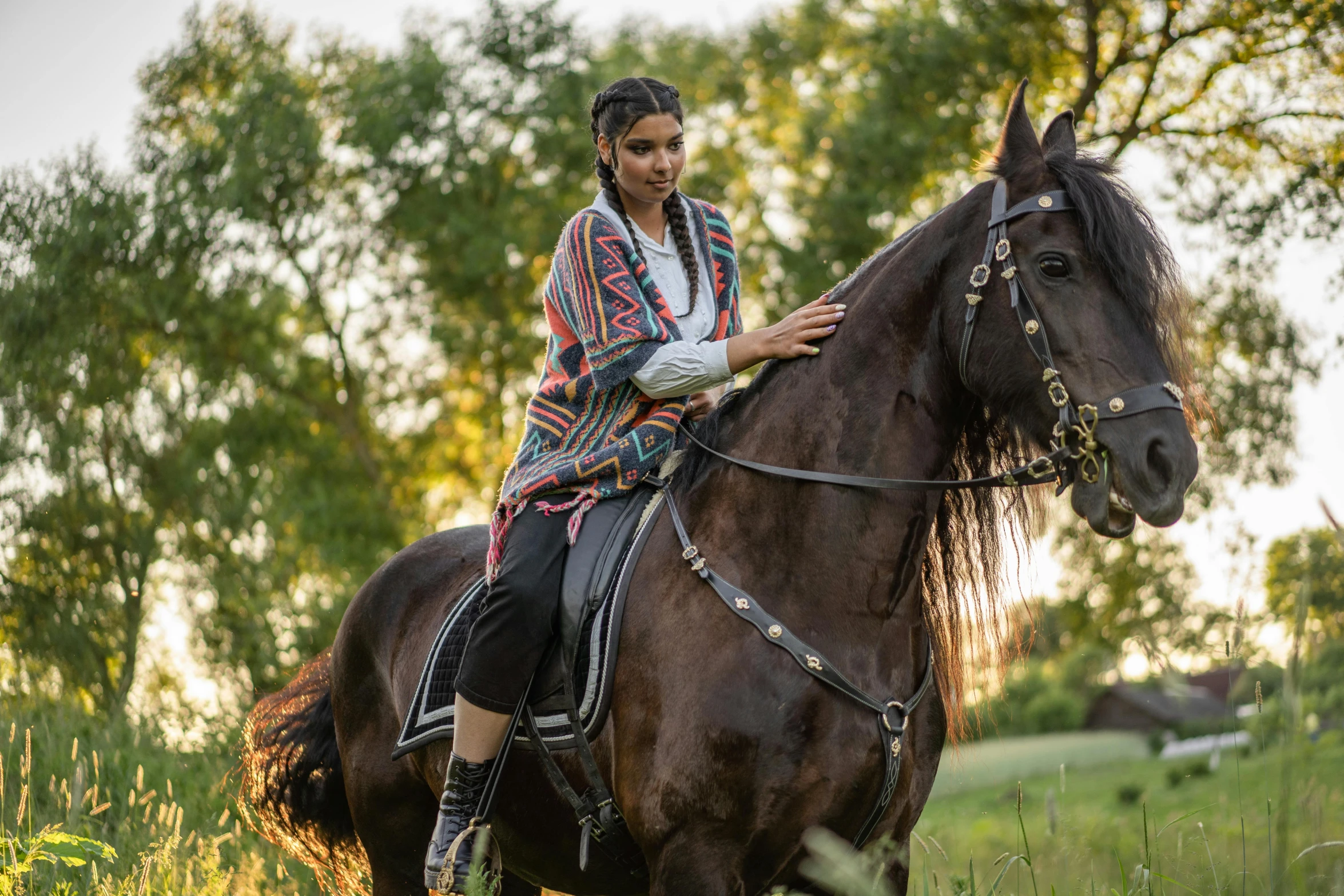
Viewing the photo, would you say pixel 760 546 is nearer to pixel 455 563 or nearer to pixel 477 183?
pixel 455 563

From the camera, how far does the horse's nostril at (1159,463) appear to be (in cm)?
258

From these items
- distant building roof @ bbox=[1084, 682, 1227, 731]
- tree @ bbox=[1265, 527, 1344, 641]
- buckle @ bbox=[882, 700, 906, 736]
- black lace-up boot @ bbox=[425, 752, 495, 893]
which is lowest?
distant building roof @ bbox=[1084, 682, 1227, 731]

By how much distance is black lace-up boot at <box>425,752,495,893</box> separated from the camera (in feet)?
11.3

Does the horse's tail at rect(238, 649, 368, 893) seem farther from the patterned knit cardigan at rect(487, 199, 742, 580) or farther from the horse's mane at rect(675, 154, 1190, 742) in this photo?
the horse's mane at rect(675, 154, 1190, 742)

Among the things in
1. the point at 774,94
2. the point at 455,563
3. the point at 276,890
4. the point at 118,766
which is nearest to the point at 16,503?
the point at 118,766

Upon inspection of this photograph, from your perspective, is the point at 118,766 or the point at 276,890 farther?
the point at 118,766

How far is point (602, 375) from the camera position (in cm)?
332

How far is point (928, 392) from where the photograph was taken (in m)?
3.04

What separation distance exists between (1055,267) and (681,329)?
119 centimetres

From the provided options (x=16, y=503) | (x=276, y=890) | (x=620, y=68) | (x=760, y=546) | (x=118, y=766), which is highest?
(x=620, y=68)

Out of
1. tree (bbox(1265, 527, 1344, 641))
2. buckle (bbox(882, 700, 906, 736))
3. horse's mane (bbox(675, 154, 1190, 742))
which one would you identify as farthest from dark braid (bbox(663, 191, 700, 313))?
tree (bbox(1265, 527, 1344, 641))

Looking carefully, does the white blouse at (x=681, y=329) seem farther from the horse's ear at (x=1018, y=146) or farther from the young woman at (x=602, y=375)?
the horse's ear at (x=1018, y=146)

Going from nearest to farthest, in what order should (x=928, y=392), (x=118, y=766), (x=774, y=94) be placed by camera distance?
(x=928, y=392) < (x=118, y=766) < (x=774, y=94)

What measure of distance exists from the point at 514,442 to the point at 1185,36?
44.3 ft
